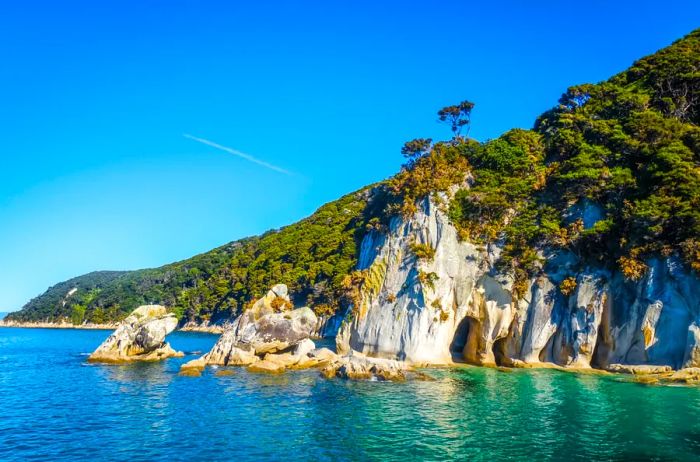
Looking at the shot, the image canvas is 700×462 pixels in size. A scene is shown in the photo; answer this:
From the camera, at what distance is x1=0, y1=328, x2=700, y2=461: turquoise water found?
20000 millimetres

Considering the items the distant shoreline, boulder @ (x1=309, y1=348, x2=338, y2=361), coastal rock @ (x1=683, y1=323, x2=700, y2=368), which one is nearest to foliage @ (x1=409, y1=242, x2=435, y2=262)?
boulder @ (x1=309, y1=348, x2=338, y2=361)

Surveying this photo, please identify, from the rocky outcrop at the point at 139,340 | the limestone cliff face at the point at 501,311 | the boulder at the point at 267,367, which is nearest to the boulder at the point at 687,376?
the limestone cliff face at the point at 501,311

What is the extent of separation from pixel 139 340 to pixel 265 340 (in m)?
14.2

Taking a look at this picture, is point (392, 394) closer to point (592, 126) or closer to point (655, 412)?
point (655, 412)

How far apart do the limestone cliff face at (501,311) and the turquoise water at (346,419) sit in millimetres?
4881

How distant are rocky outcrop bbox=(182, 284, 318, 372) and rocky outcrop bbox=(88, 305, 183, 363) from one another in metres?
7.35

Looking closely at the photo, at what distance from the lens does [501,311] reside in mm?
45688

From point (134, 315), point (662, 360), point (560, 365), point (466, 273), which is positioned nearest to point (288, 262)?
point (134, 315)

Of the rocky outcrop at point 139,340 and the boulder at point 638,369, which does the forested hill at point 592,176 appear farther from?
the rocky outcrop at point 139,340

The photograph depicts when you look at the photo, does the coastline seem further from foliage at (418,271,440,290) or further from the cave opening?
foliage at (418,271,440,290)

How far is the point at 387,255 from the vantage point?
5256 centimetres

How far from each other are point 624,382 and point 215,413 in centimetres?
2700

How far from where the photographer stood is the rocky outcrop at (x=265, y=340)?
154ft

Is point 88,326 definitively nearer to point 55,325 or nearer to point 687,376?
point 55,325
